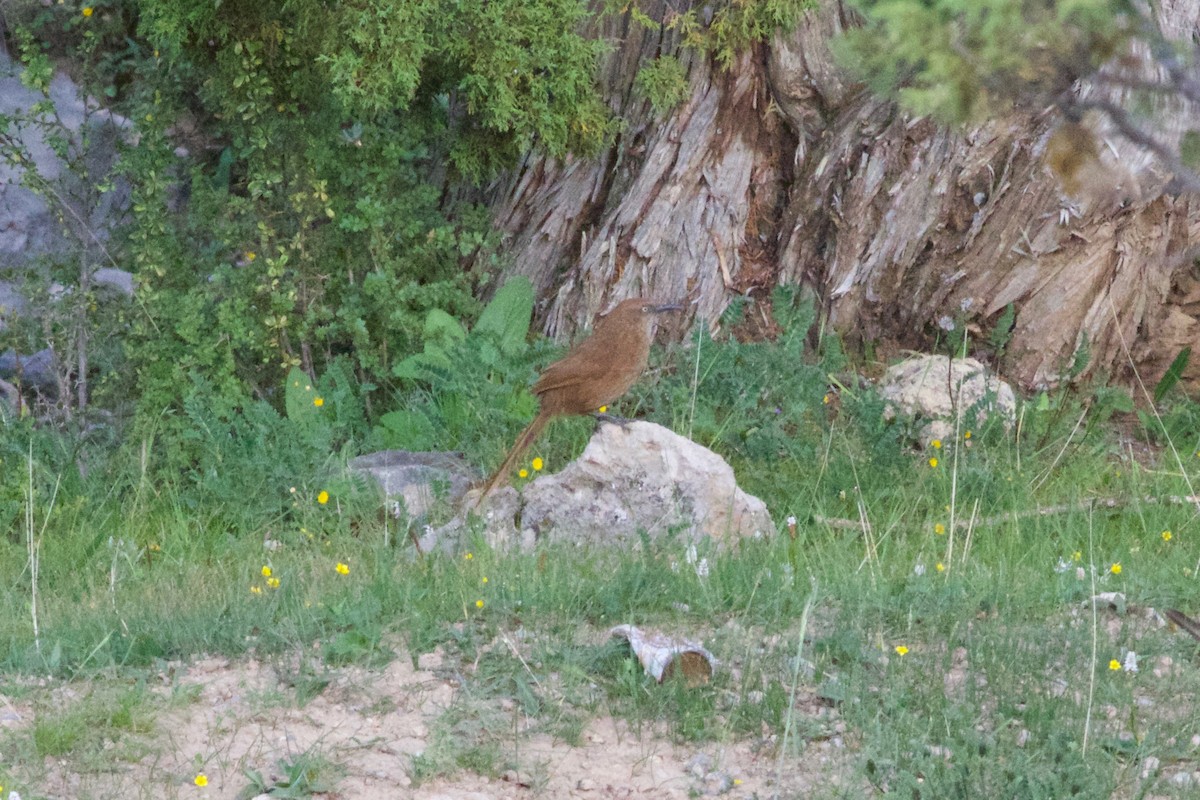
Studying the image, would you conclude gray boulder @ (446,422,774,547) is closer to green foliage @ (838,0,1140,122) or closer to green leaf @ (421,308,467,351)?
green leaf @ (421,308,467,351)

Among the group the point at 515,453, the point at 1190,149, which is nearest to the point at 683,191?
the point at 515,453

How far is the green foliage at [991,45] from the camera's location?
2.50 metres

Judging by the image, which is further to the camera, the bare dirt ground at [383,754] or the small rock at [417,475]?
the small rock at [417,475]

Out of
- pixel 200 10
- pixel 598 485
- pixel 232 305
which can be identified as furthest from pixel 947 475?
pixel 200 10

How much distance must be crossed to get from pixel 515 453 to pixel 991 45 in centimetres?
378

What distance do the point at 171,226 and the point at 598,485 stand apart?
3.15 m

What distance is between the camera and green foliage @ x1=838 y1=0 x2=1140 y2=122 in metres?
2.50

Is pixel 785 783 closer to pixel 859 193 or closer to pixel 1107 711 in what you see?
pixel 1107 711

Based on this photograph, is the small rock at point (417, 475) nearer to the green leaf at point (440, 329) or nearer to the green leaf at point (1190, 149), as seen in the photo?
the green leaf at point (440, 329)

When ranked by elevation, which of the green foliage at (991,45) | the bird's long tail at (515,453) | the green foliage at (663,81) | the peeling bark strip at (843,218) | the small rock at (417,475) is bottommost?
the small rock at (417,475)

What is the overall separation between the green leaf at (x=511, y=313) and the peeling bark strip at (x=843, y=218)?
17.1 inches

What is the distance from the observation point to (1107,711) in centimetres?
388

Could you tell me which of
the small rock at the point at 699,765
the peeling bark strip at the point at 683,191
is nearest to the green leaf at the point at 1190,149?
the small rock at the point at 699,765

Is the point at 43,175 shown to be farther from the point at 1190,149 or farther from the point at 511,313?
the point at 1190,149
